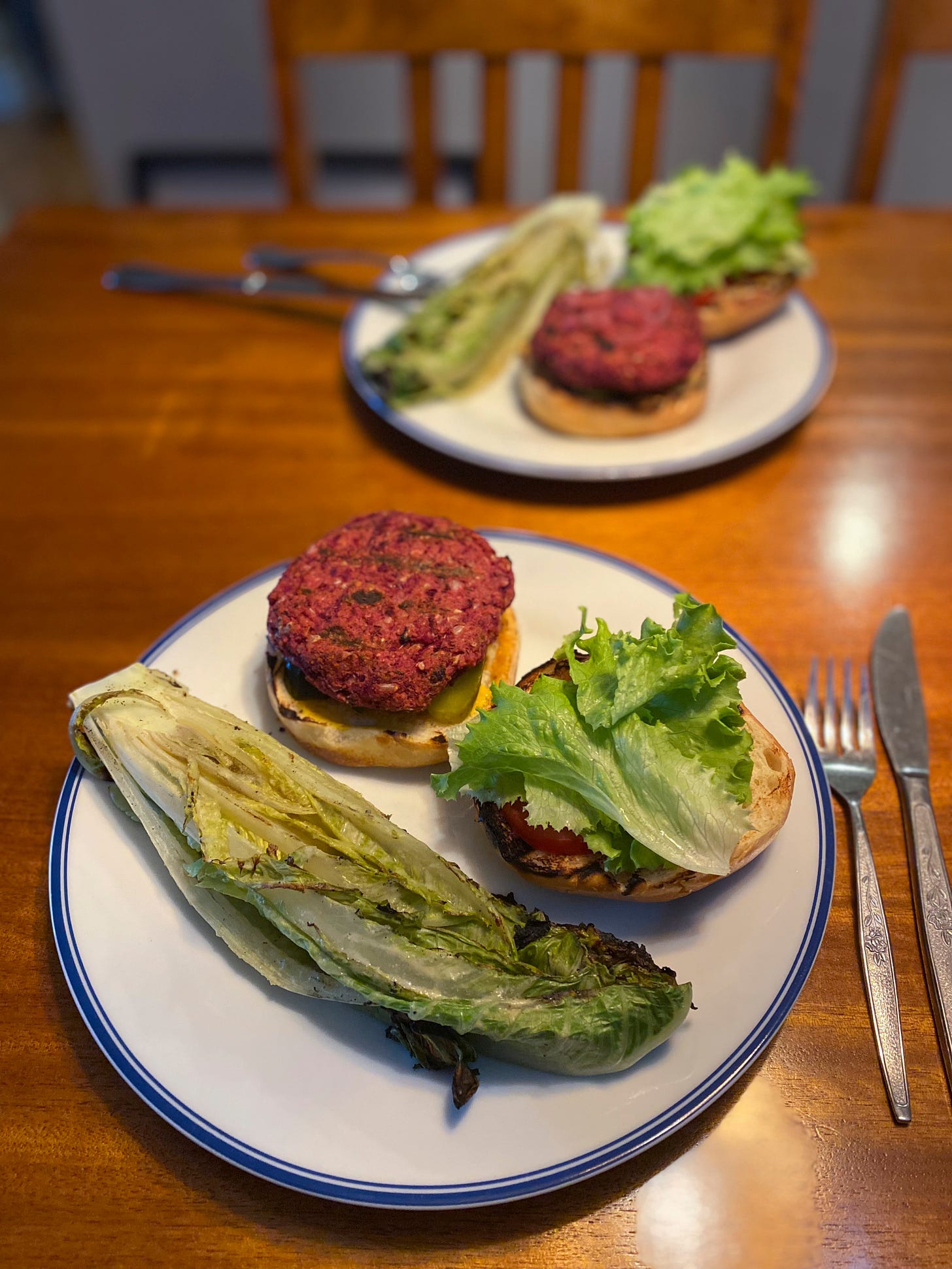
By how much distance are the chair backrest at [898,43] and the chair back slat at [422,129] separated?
1771mm

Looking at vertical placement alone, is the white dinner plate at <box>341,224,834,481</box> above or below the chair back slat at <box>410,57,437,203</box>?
below

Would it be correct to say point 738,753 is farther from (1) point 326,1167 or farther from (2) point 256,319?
(2) point 256,319

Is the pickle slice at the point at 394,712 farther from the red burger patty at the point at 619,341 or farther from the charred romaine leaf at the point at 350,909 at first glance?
the red burger patty at the point at 619,341

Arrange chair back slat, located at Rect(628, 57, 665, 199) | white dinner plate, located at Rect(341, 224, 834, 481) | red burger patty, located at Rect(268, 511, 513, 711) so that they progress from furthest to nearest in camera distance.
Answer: chair back slat, located at Rect(628, 57, 665, 199) < white dinner plate, located at Rect(341, 224, 834, 481) < red burger patty, located at Rect(268, 511, 513, 711)

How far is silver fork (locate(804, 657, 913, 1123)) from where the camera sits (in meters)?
1.40

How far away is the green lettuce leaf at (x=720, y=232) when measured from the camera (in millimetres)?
2990

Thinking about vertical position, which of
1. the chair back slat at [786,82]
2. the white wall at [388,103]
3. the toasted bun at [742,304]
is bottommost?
the white wall at [388,103]

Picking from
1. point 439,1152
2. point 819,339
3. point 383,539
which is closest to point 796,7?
point 819,339

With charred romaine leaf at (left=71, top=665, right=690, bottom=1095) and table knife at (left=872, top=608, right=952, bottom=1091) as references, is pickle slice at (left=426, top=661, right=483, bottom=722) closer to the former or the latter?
charred romaine leaf at (left=71, top=665, right=690, bottom=1095)

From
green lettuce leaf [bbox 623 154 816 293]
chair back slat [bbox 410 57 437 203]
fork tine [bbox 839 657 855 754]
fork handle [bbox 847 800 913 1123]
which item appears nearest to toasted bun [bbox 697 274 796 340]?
green lettuce leaf [bbox 623 154 816 293]

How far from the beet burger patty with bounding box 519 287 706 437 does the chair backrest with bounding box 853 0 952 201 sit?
1795mm

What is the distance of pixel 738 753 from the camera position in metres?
1.49

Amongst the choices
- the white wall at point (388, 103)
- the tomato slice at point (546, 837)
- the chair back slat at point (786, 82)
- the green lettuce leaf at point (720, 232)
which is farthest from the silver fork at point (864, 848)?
the white wall at point (388, 103)

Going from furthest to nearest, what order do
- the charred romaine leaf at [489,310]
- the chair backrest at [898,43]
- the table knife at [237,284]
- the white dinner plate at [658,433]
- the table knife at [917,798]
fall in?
the chair backrest at [898,43]
the table knife at [237,284]
the charred romaine leaf at [489,310]
the white dinner plate at [658,433]
the table knife at [917,798]
